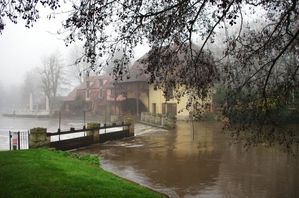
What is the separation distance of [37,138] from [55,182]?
32.7ft

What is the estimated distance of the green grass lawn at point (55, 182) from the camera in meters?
9.25

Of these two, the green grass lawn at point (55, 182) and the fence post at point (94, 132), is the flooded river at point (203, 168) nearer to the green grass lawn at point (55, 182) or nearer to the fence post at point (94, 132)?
the fence post at point (94, 132)

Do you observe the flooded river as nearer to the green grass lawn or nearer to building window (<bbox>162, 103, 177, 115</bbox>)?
the green grass lawn

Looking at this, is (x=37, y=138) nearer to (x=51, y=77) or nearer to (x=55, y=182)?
(x=55, y=182)

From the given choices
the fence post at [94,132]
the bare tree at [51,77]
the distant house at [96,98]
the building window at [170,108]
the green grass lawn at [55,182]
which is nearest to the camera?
the green grass lawn at [55,182]

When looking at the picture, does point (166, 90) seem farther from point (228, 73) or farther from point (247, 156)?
point (247, 156)

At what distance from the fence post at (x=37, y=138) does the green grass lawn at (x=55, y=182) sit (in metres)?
6.27

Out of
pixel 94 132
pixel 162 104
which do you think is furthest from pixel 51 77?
pixel 94 132

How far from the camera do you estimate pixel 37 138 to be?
19.7 m

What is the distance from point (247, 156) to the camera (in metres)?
19.8

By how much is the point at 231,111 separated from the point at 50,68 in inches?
2932

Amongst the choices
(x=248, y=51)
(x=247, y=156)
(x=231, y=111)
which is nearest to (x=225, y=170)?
(x=247, y=156)

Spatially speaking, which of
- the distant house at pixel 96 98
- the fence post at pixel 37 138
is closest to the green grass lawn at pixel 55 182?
the fence post at pixel 37 138

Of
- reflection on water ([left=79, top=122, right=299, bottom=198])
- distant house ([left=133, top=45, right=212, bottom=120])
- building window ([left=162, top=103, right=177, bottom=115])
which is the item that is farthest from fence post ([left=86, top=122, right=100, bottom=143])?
building window ([left=162, top=103, right=177, bottom=115])
